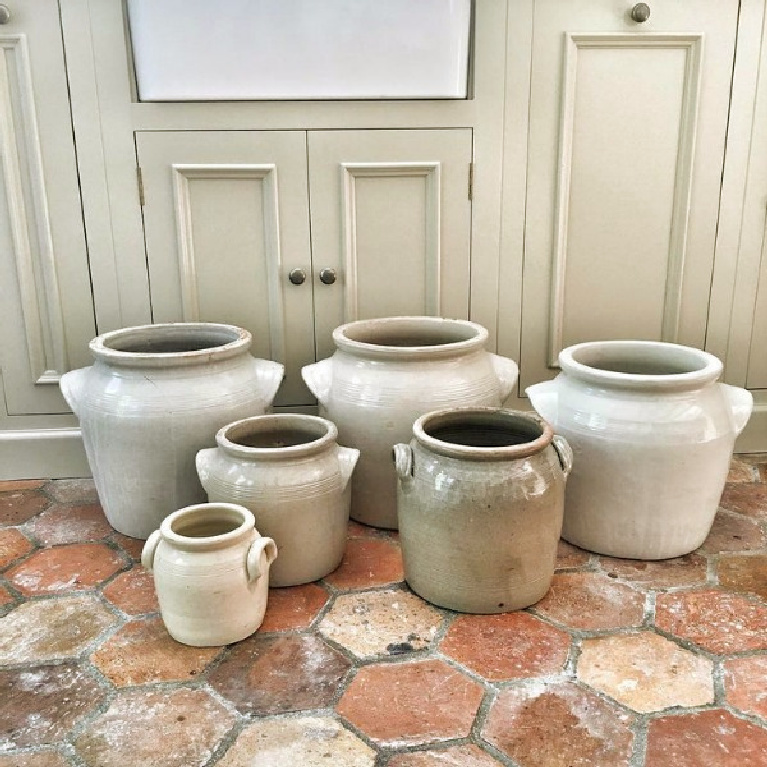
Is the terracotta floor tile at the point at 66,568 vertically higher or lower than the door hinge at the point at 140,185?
lower

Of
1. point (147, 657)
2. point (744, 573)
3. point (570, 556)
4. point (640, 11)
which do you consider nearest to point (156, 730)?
point (147, 657)

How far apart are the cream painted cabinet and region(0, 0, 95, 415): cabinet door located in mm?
176

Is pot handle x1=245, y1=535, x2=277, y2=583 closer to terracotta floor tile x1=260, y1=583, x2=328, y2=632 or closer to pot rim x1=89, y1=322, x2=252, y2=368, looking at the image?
terracotta floor tile x1=260, y1=583, x2=328, y2=632

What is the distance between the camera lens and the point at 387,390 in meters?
1.61

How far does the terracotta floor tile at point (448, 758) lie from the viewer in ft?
3.51

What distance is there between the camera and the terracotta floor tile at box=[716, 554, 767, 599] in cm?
148

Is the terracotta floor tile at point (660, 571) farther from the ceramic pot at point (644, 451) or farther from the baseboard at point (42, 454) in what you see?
the baseboard at point (42, 454)

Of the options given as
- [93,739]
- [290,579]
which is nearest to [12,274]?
[290,579]

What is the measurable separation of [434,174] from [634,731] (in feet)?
4.06

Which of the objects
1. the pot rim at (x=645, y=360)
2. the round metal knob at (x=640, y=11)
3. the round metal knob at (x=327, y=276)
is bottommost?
the pot rim at (x=645, y=360)

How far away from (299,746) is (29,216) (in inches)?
52.5

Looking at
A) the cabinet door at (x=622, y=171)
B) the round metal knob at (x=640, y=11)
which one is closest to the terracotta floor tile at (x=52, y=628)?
the cabinet door at (x=622, y=171)

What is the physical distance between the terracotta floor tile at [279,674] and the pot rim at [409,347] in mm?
582

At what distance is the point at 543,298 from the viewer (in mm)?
1946
